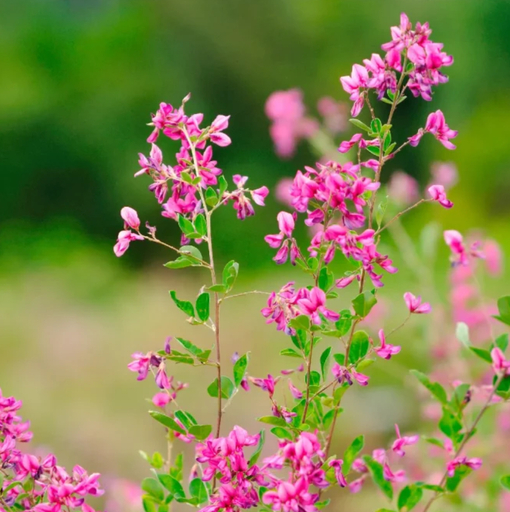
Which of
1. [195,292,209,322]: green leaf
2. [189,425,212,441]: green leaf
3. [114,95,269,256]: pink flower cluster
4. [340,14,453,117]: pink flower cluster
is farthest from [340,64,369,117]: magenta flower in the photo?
[189,425,212,441]: green leaf

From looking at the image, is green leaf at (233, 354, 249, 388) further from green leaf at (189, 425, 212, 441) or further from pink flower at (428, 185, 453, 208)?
pink flower at (428, 185, 453, 208)

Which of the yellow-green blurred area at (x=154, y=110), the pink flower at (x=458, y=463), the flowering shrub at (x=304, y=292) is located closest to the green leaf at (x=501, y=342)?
the flowering shrub at (x=304, y=292)

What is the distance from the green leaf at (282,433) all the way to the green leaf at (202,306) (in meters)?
0.12

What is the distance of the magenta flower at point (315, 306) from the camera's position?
679 mm

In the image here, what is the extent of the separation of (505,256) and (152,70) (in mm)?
3800

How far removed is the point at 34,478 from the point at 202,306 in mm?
223

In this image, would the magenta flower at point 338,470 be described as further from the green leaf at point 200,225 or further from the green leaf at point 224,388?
the green leaf at point 200,225

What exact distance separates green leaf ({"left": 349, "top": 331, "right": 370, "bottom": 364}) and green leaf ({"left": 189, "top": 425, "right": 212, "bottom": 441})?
0.51 ft

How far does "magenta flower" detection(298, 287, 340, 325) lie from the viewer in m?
0.68

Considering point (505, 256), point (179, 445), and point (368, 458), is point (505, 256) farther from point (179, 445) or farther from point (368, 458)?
point (368, 458)

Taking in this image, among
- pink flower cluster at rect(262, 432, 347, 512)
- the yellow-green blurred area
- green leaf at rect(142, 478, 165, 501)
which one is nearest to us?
pink flower cluster at rect(262, 432, 347, 512)

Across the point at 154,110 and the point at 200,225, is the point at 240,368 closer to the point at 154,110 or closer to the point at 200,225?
the point at 200,225

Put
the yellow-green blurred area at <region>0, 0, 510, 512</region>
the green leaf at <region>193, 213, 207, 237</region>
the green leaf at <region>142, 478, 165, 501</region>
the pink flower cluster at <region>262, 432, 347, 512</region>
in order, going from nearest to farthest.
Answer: the pink flower cluster at <region>262, 432, 347, 512</region> → the green leaf at <region>193, 213, 207, 237</region> → the green leaf at <region>142, 478, 165, 501</region> → the yellow-green blurred area at <region>0, 0, 510, 512</region>

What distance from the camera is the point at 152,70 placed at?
26.0ft
